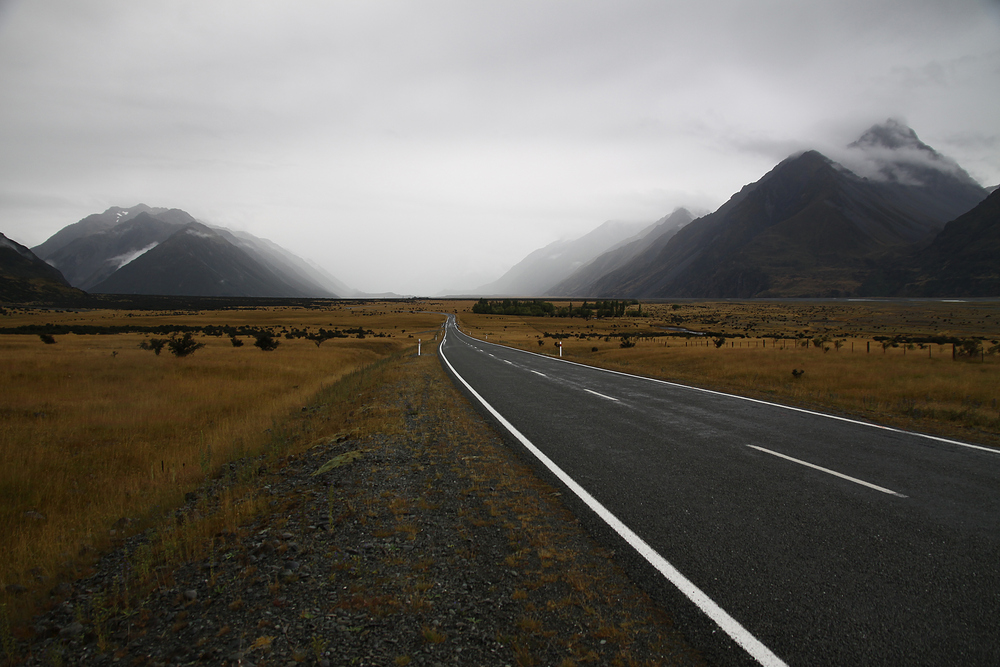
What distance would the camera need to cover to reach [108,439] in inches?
404

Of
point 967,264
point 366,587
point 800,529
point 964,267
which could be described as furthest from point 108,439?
point 967,264

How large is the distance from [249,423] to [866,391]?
66.3 feet

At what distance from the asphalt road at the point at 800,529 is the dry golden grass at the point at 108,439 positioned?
506 centimetres

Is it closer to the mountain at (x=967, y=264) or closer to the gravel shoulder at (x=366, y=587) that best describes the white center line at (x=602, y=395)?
the gravel shoulder at (x=366, y=587)

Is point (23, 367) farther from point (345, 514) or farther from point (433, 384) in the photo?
point (345, 514)

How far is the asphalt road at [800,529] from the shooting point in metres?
3.10

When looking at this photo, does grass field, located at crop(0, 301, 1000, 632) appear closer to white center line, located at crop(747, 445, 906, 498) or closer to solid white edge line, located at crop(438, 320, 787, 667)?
solid white edge line, located at crop(438, 320, 787, 667)

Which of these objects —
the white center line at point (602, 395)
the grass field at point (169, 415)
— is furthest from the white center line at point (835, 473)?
the white center line at point (602, 395)

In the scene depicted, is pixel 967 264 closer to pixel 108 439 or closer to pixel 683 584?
pixel 683 584

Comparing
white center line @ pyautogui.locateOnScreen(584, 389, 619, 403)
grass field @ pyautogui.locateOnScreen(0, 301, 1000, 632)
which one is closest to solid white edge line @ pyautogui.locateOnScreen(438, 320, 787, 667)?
grass field @ pyautogui.locateOnScreen(0, 301, 1000, 632)

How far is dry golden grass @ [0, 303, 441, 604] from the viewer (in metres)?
5.95

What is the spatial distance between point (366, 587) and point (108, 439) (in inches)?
401

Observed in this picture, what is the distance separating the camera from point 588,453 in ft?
24.7

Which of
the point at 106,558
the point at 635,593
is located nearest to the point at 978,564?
the point at 635,593
